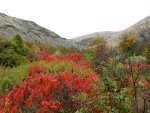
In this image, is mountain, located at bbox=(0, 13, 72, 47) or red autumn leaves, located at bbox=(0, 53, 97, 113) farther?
mountain, located at bbox=(0, 13, 72, 47)

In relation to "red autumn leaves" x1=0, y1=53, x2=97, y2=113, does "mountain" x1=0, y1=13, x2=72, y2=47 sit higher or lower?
higher

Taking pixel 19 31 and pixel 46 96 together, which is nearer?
pixel 46 96

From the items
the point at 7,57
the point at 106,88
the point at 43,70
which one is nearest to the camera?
the point at 106,88

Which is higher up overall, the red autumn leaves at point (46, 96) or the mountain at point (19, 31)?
the mountain at point (19, 31)

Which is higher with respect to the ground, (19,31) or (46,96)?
(19,31)

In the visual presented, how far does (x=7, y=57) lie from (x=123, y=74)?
334 inches

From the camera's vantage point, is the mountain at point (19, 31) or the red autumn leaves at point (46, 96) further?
the mountain at point (19, 31)

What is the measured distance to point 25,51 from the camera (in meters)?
12.2

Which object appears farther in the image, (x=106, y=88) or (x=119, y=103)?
(x=106, y=88)

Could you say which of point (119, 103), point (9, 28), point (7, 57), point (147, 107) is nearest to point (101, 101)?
point (119, 103)

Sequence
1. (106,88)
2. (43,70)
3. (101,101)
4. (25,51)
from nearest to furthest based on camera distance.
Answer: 1. (101,101)
2. (106,88)
3. (43,70)
4. (25,51)

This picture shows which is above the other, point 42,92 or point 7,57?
point 7,57

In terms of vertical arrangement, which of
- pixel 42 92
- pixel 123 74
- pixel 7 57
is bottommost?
pixel 42 92

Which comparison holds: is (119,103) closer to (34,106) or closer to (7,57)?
(34,106)
